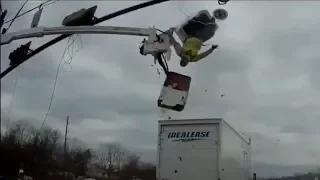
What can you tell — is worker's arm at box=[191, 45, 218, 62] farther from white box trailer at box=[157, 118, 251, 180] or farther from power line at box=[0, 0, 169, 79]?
white box trailer at box=[157, 118, 251, 180]

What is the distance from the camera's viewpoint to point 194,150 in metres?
10.9

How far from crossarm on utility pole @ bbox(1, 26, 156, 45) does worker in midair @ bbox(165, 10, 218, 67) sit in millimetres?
549

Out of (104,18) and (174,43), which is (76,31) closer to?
(104,18)

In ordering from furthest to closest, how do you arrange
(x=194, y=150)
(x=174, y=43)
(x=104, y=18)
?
(x=194, y=150) → (x=104, y=18) → (x=174, y=43)

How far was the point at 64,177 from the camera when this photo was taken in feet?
90.9

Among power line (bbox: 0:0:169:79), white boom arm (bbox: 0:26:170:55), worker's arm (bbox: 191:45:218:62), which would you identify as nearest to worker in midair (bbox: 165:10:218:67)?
worker's arm (bbox: 191:45:218:62)

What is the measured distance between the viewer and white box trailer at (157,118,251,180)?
1073cm

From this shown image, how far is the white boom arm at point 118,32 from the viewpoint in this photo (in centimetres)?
654

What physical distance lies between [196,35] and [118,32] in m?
1.16

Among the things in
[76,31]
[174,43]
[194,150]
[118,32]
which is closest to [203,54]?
[174,43]

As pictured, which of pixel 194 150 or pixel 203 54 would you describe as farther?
pixel 194 150

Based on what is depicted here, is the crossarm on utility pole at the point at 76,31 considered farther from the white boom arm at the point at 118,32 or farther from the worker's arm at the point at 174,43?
the worker's arm at the point at 174,43

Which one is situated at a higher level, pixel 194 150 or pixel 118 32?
pixel 118 32

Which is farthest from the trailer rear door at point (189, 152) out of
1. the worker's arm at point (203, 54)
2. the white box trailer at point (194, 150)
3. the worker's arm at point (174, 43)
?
the worker's arm at point (174, 43)
